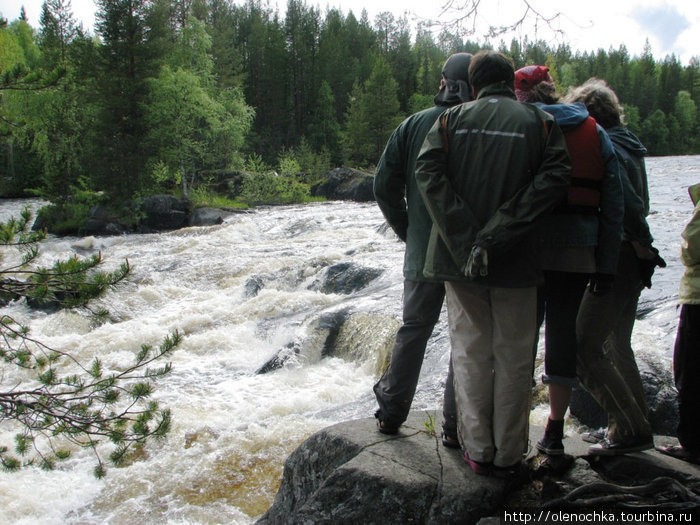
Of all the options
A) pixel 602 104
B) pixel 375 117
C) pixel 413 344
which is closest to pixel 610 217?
pixel 602 104

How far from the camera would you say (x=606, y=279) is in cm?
281

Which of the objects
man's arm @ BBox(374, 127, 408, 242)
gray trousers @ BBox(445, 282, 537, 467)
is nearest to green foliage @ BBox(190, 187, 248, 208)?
man's arm @ BBox(374, 127, 408, 242)

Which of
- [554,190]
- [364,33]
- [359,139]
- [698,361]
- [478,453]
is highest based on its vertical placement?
[364,33]

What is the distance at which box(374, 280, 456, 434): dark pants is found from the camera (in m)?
3.03

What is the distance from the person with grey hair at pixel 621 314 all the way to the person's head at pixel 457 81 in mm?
611

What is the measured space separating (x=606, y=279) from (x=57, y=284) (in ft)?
9.05

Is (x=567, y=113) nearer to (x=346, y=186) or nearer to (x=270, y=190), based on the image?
(x=270, y=190)

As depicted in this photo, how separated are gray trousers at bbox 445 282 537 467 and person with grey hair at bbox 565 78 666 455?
469mm

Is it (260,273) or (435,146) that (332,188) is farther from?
(435,146)

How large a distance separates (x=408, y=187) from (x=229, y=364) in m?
5.23

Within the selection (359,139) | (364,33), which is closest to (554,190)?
(359,139)

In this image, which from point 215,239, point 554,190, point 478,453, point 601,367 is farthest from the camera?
point 215,239

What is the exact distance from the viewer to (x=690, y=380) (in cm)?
305

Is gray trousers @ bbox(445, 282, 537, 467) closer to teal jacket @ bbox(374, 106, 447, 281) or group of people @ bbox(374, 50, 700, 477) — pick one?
group of people @ bbox(374, 50, 700, 477)
